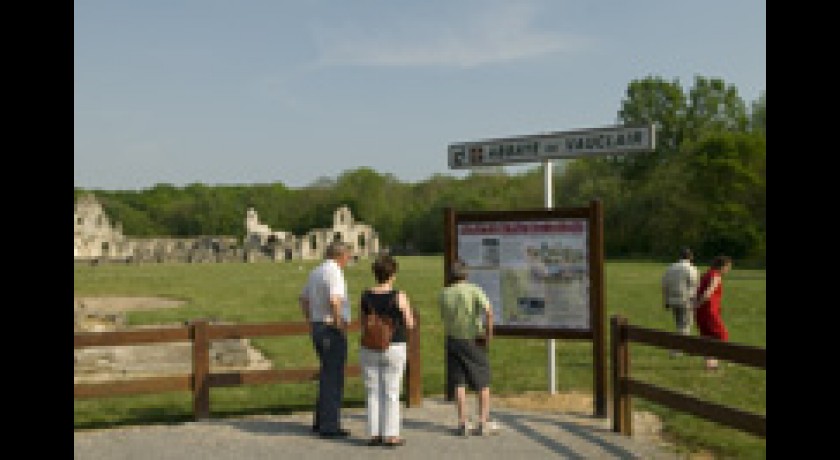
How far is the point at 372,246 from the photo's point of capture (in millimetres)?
108750

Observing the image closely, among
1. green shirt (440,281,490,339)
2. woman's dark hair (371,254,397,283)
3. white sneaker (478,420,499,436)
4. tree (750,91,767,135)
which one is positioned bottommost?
white sneaker (478,420,499,436)

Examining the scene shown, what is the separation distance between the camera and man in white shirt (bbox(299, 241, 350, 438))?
806 centimetres

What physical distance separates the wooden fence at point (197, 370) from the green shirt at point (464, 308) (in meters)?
1.36

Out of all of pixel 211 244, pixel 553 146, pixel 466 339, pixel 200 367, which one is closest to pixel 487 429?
pixel 466 339

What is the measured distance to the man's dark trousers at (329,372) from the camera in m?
8.16

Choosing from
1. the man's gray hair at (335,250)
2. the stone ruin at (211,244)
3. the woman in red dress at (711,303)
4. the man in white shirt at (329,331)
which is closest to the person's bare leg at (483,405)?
the man in white shirt at (329,331)

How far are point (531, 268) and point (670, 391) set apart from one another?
9.58 ft

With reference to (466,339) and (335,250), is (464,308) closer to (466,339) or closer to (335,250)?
(466,339)

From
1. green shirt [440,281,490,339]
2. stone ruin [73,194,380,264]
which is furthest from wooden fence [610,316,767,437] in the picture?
stone ruin [73,194,380,264]

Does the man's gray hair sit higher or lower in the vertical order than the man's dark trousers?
higher

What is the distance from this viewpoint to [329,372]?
8195mm

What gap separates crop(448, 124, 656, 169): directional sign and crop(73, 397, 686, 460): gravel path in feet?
10.3

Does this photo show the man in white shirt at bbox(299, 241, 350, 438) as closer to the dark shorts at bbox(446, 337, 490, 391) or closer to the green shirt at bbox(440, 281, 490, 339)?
the green shirt at bbox(440, 281, 490, 339)

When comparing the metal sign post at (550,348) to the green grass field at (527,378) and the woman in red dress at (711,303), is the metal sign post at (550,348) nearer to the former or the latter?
the green grass field at (527,378)
